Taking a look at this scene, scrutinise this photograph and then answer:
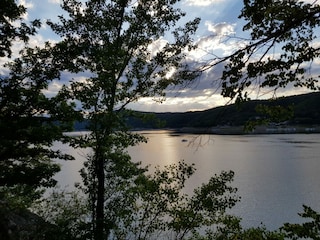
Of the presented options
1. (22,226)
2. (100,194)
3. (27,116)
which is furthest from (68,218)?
(27,116)

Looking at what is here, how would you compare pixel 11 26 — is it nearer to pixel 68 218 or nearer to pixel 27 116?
pixel 27 116

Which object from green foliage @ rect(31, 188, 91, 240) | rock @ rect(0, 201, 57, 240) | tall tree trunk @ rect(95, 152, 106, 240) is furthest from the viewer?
tall tree trunk @ rect(95, 152, 106, 240)

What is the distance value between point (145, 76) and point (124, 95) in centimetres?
177

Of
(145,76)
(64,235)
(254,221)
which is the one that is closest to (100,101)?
(145,76)

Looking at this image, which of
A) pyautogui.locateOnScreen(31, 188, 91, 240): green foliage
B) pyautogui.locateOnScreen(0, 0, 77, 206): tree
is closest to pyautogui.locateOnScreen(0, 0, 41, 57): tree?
pyautogui.locateOnScreen(0, 0, 77, 206): tree

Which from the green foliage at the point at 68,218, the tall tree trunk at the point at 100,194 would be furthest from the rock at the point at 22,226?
the tall tree trunk at the point at 100,194

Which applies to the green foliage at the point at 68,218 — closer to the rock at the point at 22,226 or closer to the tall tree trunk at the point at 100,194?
the rock at the point at 22,226

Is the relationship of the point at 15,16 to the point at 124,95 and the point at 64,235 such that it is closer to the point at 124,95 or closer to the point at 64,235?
the point at 124,95

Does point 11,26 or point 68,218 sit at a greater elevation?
point 11,26

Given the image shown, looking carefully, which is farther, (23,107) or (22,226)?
(22,226)

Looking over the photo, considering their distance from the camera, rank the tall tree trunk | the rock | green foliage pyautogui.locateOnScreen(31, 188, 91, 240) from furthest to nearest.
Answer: the tall tree trunk → green foliage pyautogui.locateOnScreen(31, 188, 91, 240) → the rock

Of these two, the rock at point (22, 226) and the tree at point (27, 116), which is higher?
the tree at point (27, 116)

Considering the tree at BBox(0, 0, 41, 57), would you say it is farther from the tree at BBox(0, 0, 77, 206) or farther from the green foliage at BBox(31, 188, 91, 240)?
the green foliage at BBox(31, 188, 91, 240)

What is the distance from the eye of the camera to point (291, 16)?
4.77 metres
